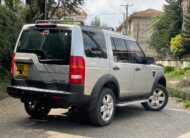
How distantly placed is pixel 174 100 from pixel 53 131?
22.4 feet

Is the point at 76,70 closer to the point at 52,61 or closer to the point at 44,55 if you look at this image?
the point at 52,61

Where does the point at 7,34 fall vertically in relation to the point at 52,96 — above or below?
above

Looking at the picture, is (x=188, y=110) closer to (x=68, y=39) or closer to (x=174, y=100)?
(x=174, y=100)

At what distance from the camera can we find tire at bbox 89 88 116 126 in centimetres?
767

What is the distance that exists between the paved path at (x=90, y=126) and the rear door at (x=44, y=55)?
38.6 inches

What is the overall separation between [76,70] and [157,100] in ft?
13.3

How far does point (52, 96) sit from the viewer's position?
23.8ft

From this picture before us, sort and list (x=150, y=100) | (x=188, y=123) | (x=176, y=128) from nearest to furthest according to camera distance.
A: (x=176, y=128) → (x=188, y=123) → (x=150, y=100)

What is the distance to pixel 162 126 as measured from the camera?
8297 mm

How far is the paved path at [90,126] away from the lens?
727cm

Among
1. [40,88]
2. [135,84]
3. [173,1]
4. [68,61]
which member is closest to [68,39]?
[68,61]

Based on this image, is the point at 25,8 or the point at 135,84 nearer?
the point at 135,84

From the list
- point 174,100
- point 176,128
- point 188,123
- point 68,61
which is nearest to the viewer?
point 68,61

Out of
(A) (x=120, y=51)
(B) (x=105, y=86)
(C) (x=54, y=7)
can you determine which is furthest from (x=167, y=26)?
(B) (x=105, y=86)
